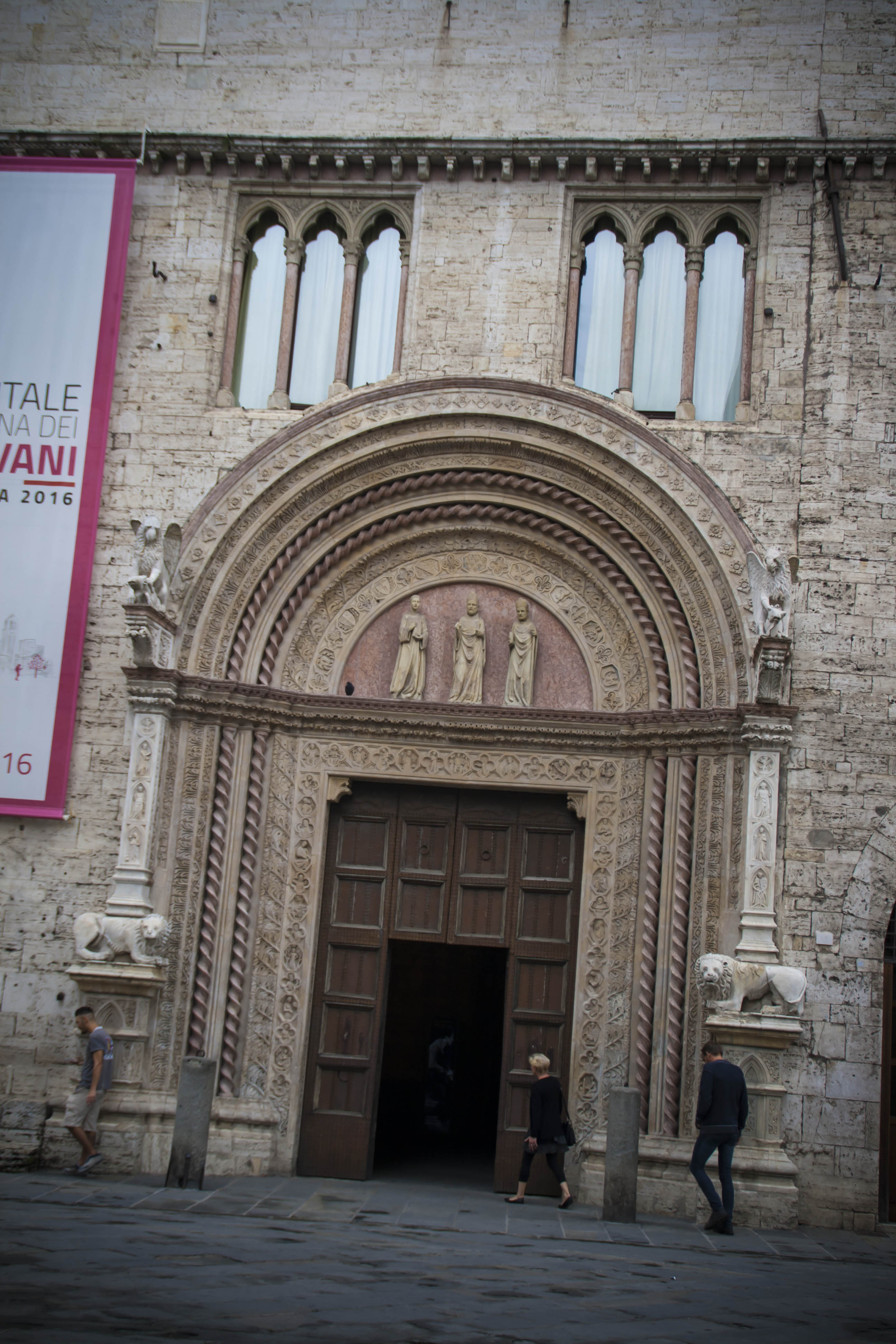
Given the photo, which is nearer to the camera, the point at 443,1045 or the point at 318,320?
the point at 318,320

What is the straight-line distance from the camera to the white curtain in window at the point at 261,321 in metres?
13.9

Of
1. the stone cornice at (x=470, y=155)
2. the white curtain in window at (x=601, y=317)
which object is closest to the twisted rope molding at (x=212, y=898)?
the white curtain in window at (x=601, y=317)

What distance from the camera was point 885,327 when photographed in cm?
1295

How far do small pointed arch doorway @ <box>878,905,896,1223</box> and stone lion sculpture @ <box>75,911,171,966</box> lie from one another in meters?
6.46

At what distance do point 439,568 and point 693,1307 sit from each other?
7875 mm

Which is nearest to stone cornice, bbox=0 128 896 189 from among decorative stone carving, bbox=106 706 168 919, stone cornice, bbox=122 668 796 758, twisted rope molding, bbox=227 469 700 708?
twisted rope molding, bbox=227 469 700 708

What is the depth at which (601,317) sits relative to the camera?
44.9ft

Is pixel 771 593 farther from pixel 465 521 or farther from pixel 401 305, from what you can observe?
pixel 401 305

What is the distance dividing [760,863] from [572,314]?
575 cm

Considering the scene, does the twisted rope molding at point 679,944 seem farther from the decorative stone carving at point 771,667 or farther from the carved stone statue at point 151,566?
the carved stone statue at point 151,566

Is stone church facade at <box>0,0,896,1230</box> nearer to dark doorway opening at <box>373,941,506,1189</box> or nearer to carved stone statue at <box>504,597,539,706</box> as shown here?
carved stone statue at <box>504,597,539,706</box>

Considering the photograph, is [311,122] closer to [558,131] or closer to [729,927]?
[558,131]

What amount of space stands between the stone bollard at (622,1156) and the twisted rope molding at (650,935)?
1351 millimetres

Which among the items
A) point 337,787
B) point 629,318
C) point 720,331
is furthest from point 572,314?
point 337,787
